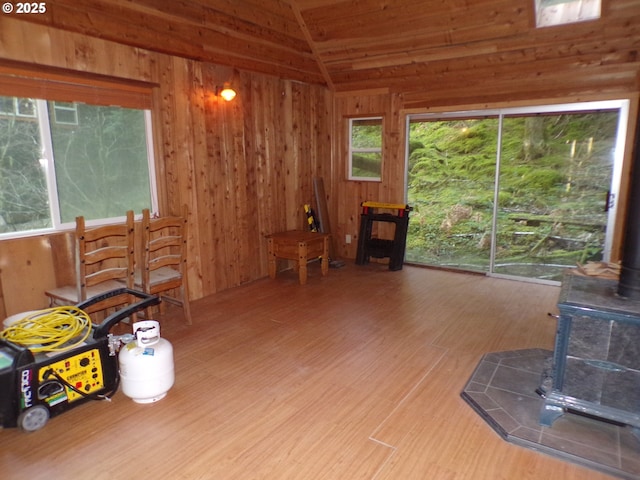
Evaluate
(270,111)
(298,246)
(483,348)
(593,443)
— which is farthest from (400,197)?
(593,443)

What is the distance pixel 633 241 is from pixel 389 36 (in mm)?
3313

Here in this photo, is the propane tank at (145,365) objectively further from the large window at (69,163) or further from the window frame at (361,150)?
the window frame at (361,150)

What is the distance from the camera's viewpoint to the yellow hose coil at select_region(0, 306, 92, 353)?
228 cm

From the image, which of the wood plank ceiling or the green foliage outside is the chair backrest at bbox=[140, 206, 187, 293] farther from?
the green foliage outside

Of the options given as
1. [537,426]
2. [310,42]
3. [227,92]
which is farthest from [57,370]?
[310,42]

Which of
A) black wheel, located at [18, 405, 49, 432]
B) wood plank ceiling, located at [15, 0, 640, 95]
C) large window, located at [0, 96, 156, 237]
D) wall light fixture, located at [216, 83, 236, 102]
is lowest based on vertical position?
black wheel, located at [18, 405, 49, 432]

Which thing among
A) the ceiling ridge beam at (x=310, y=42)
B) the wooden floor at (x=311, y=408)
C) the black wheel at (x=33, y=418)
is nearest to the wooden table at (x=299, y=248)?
the wooden floor at (x=311, y=408)

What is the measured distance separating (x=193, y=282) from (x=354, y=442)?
2.70 m

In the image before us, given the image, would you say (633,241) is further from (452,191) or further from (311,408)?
(452,191)

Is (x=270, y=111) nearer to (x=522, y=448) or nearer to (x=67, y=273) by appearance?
(x=67, y=273)

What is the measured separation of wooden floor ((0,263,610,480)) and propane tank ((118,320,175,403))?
0.10 meters

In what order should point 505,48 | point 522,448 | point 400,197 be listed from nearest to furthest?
1. point 522,448
2. point 505,48
3. point 400,197

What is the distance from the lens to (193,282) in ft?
14.2

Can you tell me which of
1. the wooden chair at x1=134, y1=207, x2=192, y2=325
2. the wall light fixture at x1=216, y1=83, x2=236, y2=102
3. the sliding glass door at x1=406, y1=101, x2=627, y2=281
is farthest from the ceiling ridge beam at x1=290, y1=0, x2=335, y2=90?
the wooden chair at x1=134, y1=207, x2=192, y2=325
